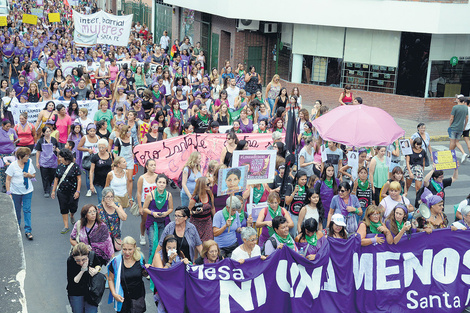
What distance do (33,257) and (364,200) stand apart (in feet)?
17.3

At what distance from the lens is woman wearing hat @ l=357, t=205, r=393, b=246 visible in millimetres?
7996

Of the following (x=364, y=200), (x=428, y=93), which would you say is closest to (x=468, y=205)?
(x=364, y=200)

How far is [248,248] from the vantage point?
7676 mm

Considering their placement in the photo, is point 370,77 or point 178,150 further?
point 370,77

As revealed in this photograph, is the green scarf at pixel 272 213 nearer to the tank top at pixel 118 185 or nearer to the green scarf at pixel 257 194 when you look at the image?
the green scarf at pixel 257 194

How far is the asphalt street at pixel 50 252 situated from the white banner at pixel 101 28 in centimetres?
1066

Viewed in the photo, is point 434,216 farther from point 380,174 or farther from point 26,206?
point 26,206

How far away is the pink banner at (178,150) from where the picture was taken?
11948 millimetres

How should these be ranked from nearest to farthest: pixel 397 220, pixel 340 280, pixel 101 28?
1. pixel 340 280
2. pixel 397 220
3. pixel 101 28

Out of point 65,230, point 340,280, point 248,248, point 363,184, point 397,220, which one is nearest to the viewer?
point 248,248

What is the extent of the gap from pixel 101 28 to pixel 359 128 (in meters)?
15.2

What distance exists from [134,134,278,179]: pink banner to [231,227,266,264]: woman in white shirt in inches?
181

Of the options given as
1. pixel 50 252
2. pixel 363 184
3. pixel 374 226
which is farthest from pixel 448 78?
pixel 50 252

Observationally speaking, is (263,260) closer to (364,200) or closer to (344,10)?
(364,200)
